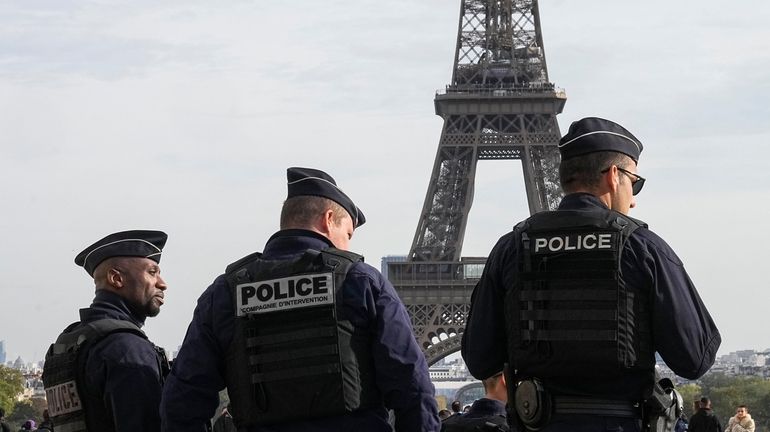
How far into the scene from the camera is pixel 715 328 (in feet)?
22.7

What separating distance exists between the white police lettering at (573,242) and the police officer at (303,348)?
2.17ft

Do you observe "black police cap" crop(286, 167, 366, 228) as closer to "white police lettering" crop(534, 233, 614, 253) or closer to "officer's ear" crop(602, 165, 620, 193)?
"white police lettering" crop(534, 233, 614, 253)

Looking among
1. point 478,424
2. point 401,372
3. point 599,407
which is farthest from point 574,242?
point 478,424

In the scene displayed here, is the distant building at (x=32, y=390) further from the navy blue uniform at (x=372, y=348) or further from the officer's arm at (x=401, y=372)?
the officer's arm at (x=401, y=372)

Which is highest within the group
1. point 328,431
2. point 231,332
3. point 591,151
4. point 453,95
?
point 453,95

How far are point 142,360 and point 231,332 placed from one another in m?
0.86

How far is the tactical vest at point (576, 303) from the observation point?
688 cm

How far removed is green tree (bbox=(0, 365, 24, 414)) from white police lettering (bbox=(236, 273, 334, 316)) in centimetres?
8063

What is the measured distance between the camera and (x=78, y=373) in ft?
26.7

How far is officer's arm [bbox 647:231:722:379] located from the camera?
6.76 meters

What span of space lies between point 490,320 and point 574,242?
1.80ft

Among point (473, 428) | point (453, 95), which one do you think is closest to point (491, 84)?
point (453, 95)

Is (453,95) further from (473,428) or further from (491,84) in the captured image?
(473,428)

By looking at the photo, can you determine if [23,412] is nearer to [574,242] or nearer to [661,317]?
[574,242]
